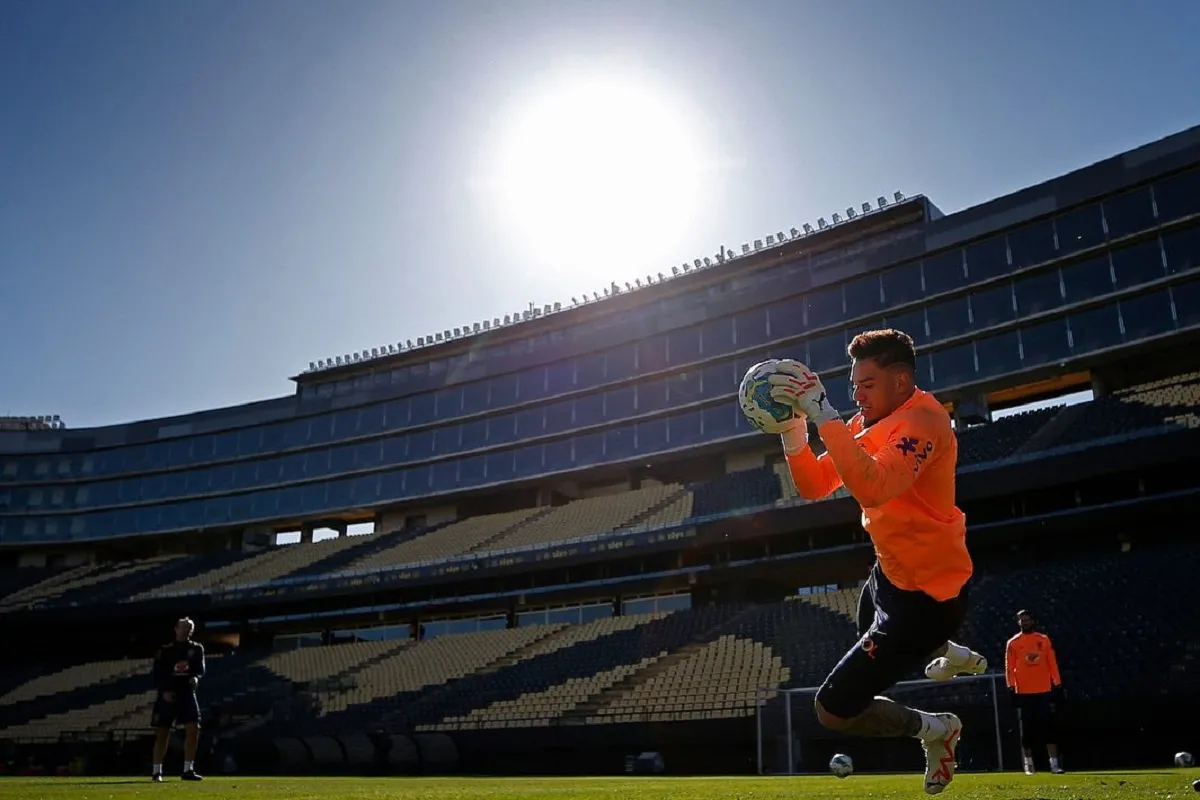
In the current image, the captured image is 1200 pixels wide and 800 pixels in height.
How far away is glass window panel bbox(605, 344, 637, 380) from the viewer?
140 feet

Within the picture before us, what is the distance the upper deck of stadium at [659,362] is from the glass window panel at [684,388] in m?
0.07

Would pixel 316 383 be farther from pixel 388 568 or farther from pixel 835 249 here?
pixel 835 249

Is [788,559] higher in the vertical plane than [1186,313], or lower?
lower

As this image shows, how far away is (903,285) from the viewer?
35.5 m

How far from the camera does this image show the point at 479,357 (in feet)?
163

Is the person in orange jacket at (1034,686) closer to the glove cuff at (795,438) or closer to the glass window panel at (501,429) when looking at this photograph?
the glove cuff at (795,438)

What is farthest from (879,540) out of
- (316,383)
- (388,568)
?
(316,383)

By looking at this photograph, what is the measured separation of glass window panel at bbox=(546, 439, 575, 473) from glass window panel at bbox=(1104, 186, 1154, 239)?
906 inches

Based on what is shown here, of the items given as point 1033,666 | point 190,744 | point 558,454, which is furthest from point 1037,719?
point 558,454

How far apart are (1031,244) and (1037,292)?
5.99 feet

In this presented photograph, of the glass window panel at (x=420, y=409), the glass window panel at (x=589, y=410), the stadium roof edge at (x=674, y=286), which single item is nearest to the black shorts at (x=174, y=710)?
the glass window panel at (x=589, y=410)

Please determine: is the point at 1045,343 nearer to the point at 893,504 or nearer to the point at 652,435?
the point at 652,435

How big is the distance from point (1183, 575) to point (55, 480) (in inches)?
2286

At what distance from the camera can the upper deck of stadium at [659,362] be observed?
1217 inches
